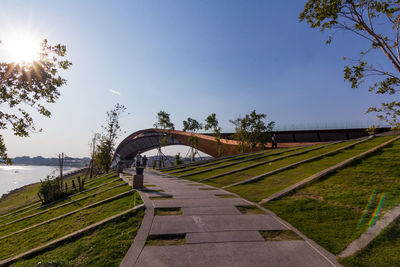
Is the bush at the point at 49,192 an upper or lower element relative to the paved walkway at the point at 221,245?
lower

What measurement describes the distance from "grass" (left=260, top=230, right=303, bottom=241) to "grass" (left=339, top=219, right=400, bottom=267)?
3.51ft

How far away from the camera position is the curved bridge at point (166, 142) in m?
35.3

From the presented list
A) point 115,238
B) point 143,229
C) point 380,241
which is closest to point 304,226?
point 380,241

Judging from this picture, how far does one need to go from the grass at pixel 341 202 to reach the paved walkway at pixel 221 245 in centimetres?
52

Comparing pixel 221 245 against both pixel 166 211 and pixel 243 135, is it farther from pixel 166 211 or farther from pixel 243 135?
pixel 243 135

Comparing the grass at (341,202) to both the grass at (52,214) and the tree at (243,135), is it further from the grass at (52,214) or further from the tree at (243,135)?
the tree at (243,135)

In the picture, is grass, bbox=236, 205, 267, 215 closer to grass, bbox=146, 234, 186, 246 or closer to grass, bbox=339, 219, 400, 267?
grass, bbox=146, 234, 186, 246

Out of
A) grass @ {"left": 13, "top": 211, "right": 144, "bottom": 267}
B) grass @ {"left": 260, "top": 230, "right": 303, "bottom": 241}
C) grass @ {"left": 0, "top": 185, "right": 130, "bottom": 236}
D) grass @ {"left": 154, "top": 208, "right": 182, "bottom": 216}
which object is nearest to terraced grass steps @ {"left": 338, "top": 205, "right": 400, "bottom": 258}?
grass @ {"left": 260, "top": 230, "right": 303, "bottom": 241}

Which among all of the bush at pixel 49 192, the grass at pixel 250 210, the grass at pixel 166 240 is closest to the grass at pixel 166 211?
the grass at pixel 166 240

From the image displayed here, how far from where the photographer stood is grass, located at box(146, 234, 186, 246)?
14.0 ft

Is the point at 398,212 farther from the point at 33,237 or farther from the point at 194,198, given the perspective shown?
the point at 33,237

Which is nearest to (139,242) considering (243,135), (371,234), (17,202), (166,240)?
(166,240)

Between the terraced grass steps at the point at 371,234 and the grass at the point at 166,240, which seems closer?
the terraced grass steps at the point at 371,234

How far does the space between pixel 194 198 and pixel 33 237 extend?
6.41 meters
